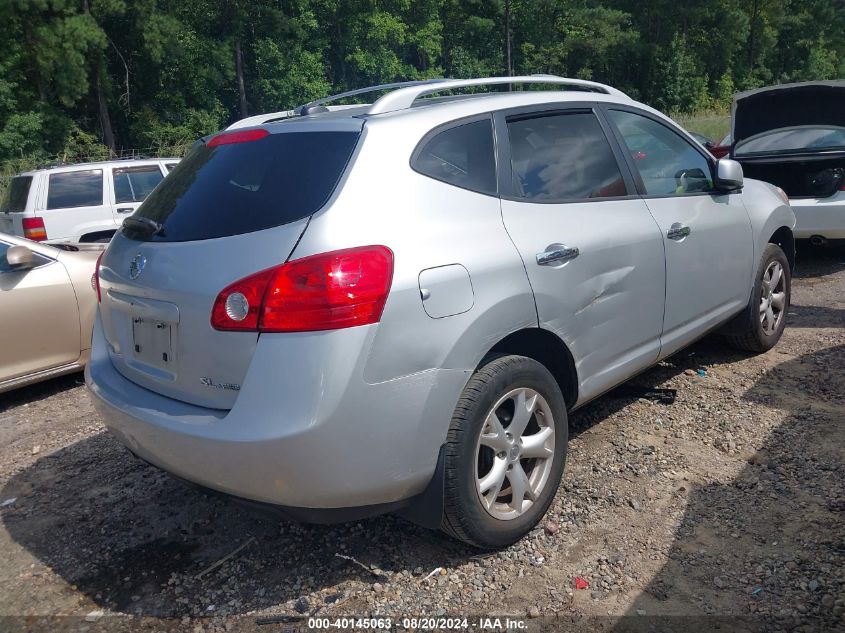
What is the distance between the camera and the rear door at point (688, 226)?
384 centimetres

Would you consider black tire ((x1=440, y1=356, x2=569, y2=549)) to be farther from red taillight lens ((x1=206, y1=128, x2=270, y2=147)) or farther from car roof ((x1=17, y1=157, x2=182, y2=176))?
car roof ((x1=17, y1=157, x2=182, y2=176))

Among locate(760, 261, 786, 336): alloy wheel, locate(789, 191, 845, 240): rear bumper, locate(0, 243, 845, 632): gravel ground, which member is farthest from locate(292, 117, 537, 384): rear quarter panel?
locate(789, 191, 845, 240): rear bumper

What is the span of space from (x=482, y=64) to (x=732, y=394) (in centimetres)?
4883

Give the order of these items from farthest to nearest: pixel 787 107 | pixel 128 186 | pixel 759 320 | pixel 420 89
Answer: pixel 128 186
pixel 787 107
pixel 759 320
pixel 420 89

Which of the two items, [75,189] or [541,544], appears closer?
[541,544]

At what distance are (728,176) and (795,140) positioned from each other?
438 cm

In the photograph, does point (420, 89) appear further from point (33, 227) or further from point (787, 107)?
point (33, 227)

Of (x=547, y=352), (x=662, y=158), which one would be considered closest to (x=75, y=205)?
(x=662, y=158)

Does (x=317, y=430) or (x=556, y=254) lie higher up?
(x=556, y=254)

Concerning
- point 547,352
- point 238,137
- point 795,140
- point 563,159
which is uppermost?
point 238,137

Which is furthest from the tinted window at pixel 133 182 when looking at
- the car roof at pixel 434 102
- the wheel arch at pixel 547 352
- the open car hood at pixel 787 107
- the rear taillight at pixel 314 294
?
the rear taillight at pixel 314 294

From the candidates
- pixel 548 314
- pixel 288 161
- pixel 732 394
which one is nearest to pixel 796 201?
pixel 732 394

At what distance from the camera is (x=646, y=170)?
3910 millimetres

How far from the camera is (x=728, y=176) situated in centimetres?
429
